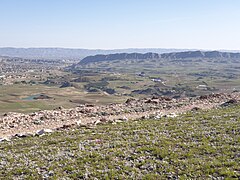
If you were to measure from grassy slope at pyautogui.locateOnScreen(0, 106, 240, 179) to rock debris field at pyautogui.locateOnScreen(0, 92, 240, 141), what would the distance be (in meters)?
3.99

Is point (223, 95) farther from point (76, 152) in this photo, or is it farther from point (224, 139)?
point (76, 152)

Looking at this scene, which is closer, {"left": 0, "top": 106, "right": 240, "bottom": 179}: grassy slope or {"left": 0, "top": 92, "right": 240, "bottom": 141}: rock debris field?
{"left": 0, "top": 106, "right": 240, "bottom": 179}: grassy slope

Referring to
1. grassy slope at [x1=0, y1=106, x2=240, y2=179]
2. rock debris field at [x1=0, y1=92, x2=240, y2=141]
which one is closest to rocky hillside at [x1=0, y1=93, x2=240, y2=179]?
grassy slope at [x1=0, y1=106, x2=240, y2=179]

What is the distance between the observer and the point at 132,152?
19.3m

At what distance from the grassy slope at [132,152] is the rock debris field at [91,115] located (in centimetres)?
399

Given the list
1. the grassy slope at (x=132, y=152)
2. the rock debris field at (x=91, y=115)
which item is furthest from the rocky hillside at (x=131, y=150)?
the rock debris field at (x=91, y=115)

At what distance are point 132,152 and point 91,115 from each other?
54.0 feet

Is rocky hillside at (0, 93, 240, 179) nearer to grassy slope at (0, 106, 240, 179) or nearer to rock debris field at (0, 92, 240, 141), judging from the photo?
grassy slope at (0, 106, 240, 179)

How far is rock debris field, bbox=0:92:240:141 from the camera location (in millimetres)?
29797

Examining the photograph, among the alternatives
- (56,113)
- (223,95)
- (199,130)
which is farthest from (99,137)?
(223,95)

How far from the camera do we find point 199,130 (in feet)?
79.8

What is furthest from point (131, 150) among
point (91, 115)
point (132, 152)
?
point (91, 115)

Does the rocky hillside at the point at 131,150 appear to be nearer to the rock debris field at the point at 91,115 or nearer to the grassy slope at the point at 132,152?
the grassy slope at the point at 132,152

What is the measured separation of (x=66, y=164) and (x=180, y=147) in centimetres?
736
